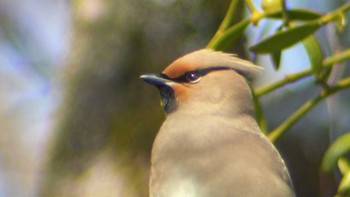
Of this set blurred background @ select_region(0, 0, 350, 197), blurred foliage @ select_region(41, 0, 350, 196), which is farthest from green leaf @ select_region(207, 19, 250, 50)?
blurred foliage @ select_region(41, 0, 350, 196)

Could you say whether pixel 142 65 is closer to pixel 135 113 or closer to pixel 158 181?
pixel 135 113

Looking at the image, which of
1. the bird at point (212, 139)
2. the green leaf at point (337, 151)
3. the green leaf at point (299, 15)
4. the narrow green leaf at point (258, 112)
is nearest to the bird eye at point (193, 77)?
the bird at point (212, 139)

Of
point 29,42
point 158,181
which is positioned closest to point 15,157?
point 29,42

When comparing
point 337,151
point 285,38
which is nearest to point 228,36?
point 285,38

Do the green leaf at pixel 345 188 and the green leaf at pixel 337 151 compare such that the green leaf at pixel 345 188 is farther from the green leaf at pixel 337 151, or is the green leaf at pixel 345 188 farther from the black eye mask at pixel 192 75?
the black eye mask at pixel 192 75

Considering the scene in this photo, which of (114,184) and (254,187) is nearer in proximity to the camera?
(254,187)

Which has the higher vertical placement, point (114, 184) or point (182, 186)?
point (182, 186)

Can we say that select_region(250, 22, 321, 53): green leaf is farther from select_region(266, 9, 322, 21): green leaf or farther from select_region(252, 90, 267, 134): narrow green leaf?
select_region(252, 90, 267, 134): narrow green leaf
